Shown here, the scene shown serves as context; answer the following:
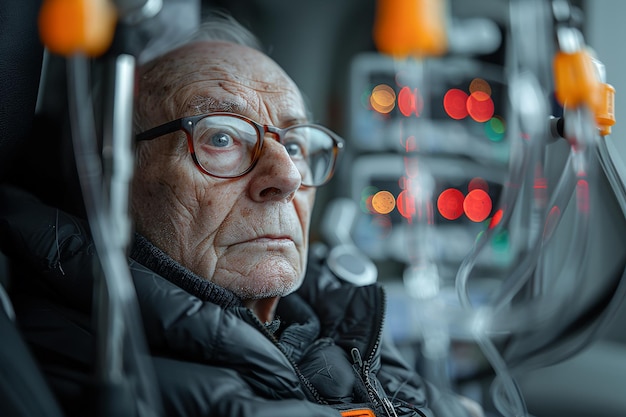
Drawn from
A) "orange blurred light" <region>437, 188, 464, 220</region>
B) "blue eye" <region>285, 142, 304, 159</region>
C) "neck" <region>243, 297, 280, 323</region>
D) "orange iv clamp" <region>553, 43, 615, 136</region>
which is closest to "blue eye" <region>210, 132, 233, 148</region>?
"blue eye" <region>285, 142, 304, 159</region>

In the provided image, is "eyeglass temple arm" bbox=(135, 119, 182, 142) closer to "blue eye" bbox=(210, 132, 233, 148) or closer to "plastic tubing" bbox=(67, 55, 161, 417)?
"blue eye" bbox=(210, 132, 233, 148)

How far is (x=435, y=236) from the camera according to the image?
2797 mm

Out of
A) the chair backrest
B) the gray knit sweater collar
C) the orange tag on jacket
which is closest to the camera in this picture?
the chair backrest

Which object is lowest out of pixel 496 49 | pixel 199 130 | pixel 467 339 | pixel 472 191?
pixel 467 339

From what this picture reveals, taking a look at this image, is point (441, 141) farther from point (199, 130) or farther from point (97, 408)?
point (97, 408)

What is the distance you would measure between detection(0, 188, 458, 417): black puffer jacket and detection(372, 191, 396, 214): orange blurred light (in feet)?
5.24

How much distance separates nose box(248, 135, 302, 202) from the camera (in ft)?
3.56

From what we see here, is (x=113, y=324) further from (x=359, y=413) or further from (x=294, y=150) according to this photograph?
(x=294, y=150)

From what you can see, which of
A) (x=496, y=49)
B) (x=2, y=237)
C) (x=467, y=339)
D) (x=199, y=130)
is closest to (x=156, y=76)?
(x=199, y=130)

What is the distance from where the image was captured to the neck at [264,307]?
1.15 m

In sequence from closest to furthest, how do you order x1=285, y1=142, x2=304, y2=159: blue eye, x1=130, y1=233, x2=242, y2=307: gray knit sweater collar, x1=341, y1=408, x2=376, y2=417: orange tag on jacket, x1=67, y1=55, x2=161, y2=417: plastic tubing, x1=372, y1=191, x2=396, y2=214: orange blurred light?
x1=67, y1=55, x2=161, y2=417: plastic tubing, x1=341, y1=408, x2=376, y2=417: orange tag on jacket, x1=130, y1=233, x2=242, y2=307: gray knit sweater collar, x1=285, y1=142, x2=304, y2=159: blue eye, x1=372, y1=191, x2=396, y2=214: orange blurred light

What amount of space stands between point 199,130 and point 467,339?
4.60 feet

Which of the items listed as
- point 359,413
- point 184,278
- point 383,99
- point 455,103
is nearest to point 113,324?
point 184,278

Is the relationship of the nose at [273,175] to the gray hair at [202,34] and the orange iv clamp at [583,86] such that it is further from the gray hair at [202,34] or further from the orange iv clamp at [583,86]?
the orange iv clamp at [583,86]
